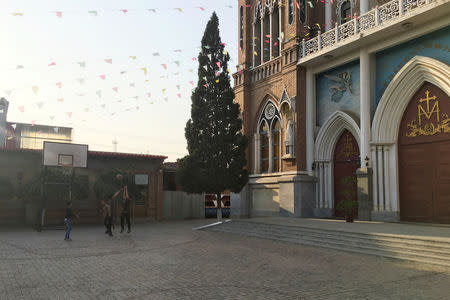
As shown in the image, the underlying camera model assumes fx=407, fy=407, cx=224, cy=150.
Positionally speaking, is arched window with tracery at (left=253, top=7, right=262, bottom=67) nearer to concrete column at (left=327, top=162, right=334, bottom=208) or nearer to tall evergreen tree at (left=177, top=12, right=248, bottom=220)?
tall evergreen tree at (left=177, top=12, right=248, bottom=220)

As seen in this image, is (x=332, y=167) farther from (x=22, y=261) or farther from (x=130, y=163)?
(x=22, y=261)

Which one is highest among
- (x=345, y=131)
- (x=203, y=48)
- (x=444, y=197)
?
(x=203, y=48)

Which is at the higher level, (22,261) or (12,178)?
(12,178)

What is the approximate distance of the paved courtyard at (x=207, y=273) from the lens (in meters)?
6.55

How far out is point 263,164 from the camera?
2286 cm

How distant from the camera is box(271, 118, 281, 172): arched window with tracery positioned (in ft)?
71.2

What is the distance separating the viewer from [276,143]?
21.9 meters

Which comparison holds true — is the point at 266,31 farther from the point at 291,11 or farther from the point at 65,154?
the point at 65,154

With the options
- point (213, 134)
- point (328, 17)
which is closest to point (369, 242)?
point (213, 134)

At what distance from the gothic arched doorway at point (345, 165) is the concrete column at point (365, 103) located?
1.43 metres

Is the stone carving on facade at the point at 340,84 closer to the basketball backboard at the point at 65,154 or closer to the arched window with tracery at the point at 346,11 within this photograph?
the arched window with tracery at the point at 346,11

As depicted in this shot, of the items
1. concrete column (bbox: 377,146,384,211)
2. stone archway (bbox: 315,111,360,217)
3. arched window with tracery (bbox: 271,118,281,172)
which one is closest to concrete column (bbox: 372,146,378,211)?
concrete column (bbox: 377,146,384,211)

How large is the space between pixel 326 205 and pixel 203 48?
9885mm

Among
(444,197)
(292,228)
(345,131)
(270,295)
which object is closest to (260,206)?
(345,131)
